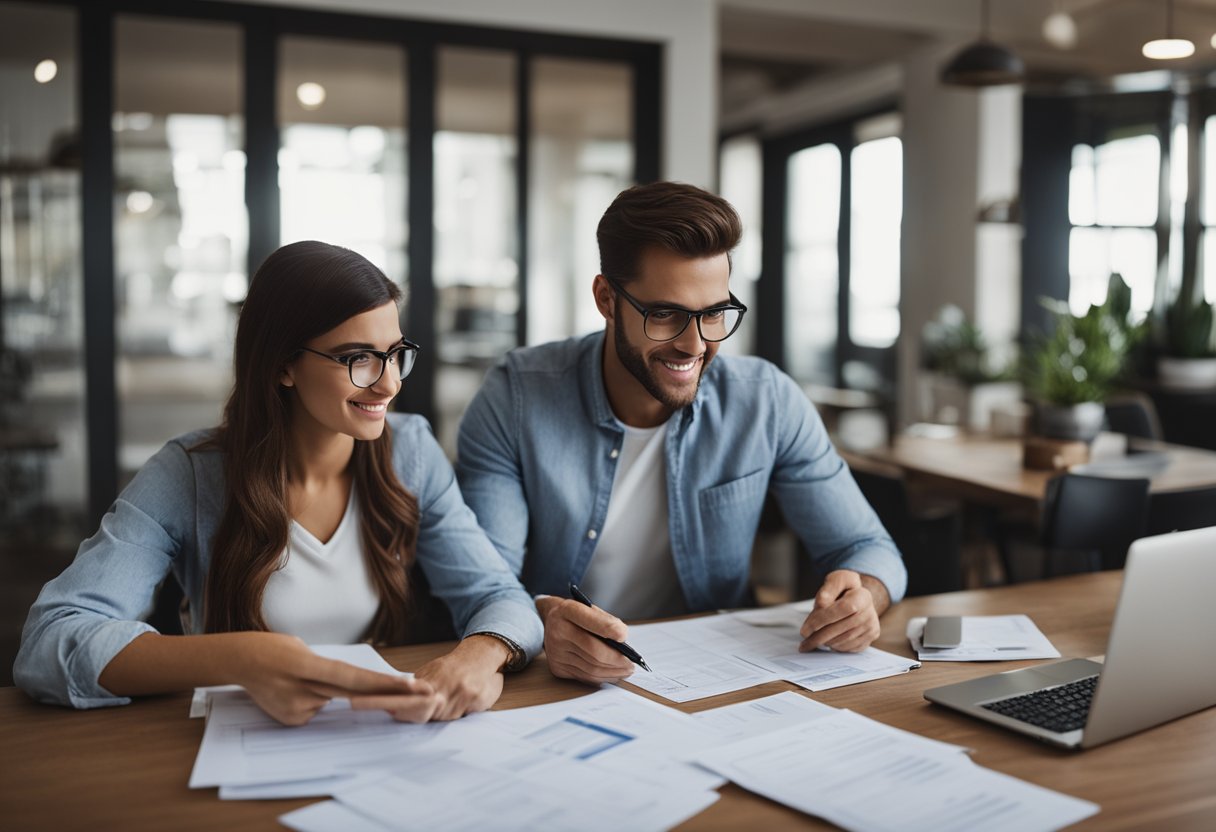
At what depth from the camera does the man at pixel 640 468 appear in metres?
1.98

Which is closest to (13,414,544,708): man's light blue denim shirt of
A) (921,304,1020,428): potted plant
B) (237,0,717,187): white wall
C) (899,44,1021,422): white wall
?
(237,0,717,187): white wall

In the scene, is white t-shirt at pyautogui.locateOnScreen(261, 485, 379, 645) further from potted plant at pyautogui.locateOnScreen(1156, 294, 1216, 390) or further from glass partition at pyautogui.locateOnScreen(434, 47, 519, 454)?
potted plant at pyautogui.locateOnScreen(1156, 294, 1216, 390)

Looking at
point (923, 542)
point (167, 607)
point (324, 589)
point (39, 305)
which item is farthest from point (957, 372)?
point (167, 607)

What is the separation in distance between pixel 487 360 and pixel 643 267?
3.70 m

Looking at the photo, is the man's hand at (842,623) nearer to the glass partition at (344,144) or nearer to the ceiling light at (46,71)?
the glass partition at (344,144)

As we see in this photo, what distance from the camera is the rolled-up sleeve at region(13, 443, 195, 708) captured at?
1.35m

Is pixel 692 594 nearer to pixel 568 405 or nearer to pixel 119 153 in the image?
pixel 568 405

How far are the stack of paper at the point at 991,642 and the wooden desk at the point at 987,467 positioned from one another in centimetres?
148

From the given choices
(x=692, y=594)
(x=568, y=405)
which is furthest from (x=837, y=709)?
(x=568, y=405)

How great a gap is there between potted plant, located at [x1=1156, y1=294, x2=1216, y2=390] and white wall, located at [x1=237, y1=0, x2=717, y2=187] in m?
3.09

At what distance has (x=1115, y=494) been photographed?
2840mm

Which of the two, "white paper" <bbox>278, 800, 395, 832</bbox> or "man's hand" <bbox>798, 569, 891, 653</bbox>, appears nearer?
"white paper" <bbox>278, 800, 395, 832</bbox>

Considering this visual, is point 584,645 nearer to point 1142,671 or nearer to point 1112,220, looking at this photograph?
point 1142,671

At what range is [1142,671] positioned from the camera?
1.27 meters
